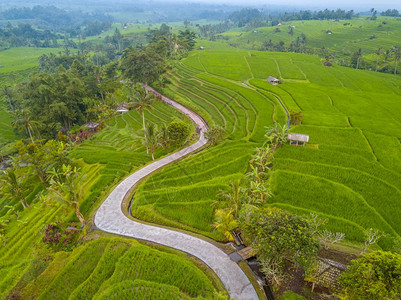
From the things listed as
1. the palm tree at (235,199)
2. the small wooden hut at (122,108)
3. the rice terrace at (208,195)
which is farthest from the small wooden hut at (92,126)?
the palm tree at (235,199)

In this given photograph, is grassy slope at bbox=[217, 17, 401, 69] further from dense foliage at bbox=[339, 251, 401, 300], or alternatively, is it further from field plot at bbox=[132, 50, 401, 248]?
dense foliage at bbox=[339, 251, 401, 300]

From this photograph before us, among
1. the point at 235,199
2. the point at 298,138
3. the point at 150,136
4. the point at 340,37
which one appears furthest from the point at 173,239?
the point at 340,37

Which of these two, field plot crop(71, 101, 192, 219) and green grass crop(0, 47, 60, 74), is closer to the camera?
field plot crop(71, 101, 192, 219)

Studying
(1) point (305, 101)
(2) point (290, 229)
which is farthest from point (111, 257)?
(1) point (305, 101)

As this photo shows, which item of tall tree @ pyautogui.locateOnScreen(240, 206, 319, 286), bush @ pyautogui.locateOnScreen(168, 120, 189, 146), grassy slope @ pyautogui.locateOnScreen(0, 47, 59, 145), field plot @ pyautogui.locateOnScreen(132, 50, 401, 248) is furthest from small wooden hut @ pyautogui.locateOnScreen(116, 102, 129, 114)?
tall tree @ pyautogui.locateOnScreen(240, 206, 319, 286)

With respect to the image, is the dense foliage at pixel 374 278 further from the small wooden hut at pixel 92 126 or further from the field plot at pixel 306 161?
the small wooden hut at pixel 92 126

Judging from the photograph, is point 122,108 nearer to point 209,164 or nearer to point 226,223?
point 209,164

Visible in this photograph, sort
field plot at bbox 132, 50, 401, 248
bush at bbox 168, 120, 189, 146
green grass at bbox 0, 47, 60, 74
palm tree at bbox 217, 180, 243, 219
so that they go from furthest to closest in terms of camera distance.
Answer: green grass at bbox 0, 47, 60, 74, bush at bbox 168, 120, 189, 146, field plot at bbox 132, 50, 401, 248, palm tree at bbox 217, 180, 243, 219

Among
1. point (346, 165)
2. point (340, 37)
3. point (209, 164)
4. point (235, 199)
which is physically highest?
point (340, 37)

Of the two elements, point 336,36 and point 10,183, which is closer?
point 10,183
